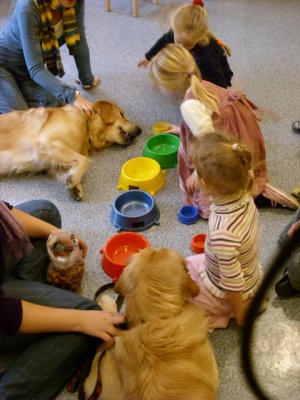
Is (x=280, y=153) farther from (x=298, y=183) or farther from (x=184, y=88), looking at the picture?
(x=184, y=88)

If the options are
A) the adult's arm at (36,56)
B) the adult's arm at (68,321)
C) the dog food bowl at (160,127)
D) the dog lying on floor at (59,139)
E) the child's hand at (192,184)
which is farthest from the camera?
the dog food bowl at (160,127)

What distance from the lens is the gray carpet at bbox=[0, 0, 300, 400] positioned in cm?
168

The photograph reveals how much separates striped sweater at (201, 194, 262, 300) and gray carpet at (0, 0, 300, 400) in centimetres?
31

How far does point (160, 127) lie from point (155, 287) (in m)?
1.80

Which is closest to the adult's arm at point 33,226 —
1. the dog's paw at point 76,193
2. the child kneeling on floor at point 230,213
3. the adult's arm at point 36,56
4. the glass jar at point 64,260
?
the glass jar at point 64,260

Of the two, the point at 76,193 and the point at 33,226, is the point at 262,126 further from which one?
the point at 33,226

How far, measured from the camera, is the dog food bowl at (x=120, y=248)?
1986mm

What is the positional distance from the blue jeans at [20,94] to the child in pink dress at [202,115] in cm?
116

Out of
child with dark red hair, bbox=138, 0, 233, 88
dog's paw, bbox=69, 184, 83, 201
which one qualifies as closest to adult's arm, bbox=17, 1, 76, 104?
dog's paw, bbox=69, 184, 83, 201

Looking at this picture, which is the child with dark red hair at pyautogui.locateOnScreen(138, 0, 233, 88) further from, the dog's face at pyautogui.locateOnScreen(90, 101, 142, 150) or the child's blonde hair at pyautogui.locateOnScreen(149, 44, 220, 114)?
the dog's face at pyautogui.locateOnScreen(90, 101, 142, 150)

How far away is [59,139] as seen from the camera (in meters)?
2.61

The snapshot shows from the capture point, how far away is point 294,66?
354 centimetres

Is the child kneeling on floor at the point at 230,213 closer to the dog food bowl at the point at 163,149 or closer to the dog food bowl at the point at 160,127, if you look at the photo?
the dog food bowl at the point at 163,149

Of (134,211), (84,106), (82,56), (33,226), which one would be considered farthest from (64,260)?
(82,56)
